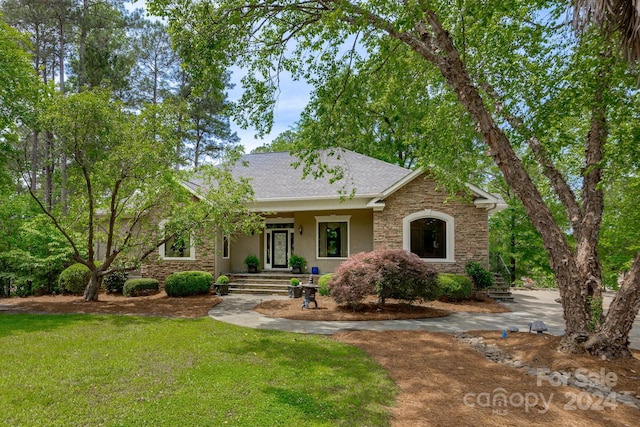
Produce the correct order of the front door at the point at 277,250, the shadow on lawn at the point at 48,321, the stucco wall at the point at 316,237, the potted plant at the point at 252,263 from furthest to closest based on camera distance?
the front door at the point at 277,250 < the potted plant at the point at 252,263 < the stucco wall at the point at 316,237 < the shadow on lawn at the point at 48,321

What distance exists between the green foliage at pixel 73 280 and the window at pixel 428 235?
40.8 feet

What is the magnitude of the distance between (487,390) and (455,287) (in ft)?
24.5

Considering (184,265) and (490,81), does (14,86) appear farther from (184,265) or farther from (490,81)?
(490,81)


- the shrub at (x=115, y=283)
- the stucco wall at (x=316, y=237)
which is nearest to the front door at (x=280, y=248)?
the stucco wall at (x=316, y=237)

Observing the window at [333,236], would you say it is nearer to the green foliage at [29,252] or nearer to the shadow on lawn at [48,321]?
the shadow on lawn at [48,321]

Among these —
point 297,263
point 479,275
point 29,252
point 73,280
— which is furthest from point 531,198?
point 29,252

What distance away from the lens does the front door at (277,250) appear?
16.7m

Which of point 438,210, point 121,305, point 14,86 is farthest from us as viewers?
point 438,210

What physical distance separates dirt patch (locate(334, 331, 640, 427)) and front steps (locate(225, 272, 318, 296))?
762 centimetres

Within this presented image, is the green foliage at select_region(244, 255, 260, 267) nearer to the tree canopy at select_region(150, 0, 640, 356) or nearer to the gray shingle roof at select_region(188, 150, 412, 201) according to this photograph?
the gray shingle roof at select_region(188, 150, 412, 201)

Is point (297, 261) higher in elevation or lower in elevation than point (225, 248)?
lower

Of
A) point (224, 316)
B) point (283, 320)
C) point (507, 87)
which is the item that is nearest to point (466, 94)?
point (507, 87)

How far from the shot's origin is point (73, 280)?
1332cm

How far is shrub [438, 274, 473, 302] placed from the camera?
11.6 metres
